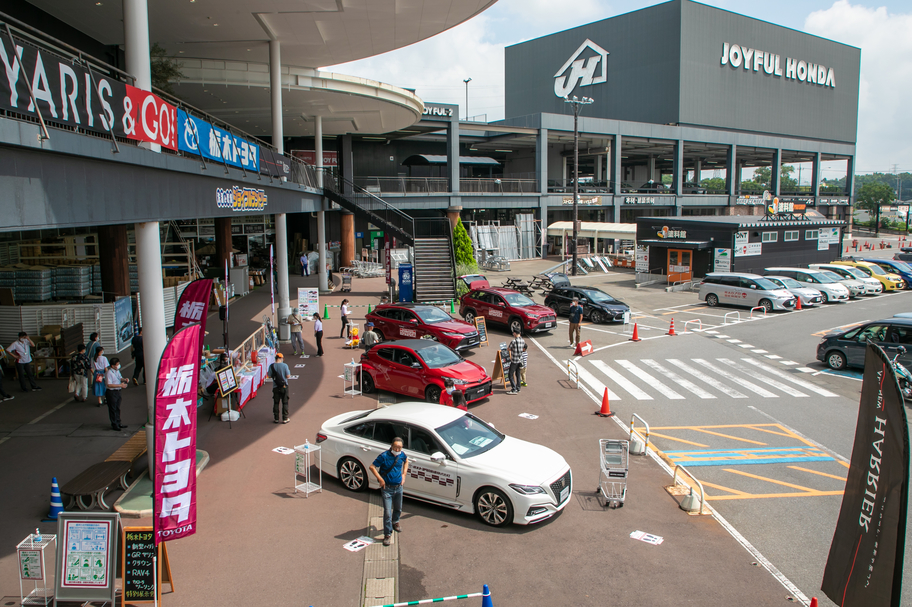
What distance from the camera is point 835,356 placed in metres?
18.9

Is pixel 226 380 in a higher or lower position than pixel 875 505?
lower

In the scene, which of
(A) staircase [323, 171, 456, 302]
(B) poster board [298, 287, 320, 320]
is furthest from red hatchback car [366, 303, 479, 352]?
(A) staircase [323, 171, 456, 302]

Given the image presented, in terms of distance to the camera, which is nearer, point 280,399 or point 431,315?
point 280,399

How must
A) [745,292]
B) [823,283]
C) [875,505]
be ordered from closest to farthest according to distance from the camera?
[875,505] → [745,292] → [823,283]

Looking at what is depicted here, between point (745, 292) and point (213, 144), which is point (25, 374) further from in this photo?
point (745, 292)

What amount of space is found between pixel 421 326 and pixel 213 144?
883 cm

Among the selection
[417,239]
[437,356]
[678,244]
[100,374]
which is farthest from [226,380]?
[678,244]

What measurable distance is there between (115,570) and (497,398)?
10.4 metres

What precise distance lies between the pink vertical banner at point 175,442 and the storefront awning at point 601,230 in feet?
149

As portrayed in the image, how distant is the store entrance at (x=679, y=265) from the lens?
126ft

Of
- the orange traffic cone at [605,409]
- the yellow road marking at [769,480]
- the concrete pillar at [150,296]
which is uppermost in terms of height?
the concrete pillar at [150,296]

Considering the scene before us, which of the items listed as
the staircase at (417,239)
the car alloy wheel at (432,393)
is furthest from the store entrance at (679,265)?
the car alloy wheel at (432,393)

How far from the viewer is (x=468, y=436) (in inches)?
388

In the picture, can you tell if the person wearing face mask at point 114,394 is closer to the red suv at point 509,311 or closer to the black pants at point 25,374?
the black pants at point 25,374
